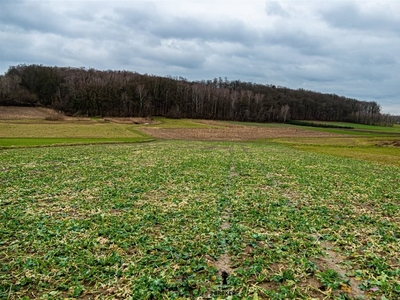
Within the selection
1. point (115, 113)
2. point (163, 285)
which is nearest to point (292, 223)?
point (163, 285)

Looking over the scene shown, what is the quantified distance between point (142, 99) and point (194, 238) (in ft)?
397

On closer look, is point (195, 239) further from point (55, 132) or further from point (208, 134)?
point (208, 134)

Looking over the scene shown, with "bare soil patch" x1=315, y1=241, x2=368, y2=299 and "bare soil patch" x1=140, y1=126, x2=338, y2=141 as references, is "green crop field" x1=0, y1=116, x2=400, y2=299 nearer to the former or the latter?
"bare soil patch" x1=315, y1=241, x2=368, y2=299

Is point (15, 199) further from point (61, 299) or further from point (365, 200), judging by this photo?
point (365, 200)

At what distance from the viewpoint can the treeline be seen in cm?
11381

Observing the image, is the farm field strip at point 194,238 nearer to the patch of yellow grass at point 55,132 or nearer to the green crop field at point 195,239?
the green crop field at point 195,239

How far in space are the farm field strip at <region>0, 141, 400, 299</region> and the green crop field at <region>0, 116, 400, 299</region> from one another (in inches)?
1.5

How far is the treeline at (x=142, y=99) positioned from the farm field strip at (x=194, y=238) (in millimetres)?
101741

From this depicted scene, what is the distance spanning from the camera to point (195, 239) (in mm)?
9148

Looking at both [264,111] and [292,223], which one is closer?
[292,223]

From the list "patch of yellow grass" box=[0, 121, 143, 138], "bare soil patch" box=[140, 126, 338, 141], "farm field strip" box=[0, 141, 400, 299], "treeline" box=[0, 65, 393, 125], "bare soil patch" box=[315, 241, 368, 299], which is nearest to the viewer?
"bare soil patch" box=[315, 241, 368, 299]

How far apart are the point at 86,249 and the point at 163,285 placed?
9.72 feet

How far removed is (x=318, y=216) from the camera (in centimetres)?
1179

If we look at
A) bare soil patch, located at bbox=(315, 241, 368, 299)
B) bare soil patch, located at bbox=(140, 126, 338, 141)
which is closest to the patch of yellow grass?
bare soil patch, located at bbox=(140, 126, 338, 141)
